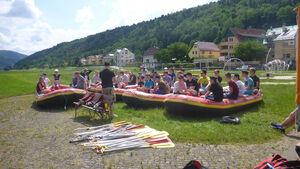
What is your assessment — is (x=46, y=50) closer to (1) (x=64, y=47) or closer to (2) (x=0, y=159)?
(1) (x=64, y=47)

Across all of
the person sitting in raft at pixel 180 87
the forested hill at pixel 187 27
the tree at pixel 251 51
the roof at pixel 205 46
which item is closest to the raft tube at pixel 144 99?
the person sitting in raft at pixel 180 87

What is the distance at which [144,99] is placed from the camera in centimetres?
928

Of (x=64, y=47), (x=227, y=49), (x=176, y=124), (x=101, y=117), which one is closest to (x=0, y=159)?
(x=101, y=117)

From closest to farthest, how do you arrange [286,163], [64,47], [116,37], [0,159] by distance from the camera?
[286,163] → [0,159] → [116,37] → [64,47]

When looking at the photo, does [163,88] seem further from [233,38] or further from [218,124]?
[233,38]

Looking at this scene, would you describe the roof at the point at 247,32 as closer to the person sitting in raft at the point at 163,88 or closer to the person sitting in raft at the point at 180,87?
→ the person sitting in raft at the point at 163,88

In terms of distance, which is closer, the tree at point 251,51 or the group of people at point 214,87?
the group of people at point 214,87

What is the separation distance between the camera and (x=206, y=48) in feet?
235

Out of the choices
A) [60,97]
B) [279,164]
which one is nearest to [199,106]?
[279,164]

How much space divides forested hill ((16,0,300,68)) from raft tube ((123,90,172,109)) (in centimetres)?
8724

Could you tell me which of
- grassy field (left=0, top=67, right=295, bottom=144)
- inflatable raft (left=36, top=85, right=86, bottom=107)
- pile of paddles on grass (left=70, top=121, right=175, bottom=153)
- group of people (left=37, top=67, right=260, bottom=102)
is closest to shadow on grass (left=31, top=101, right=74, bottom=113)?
inflatable raft (left=36, top=85, right=86, bottom=107)

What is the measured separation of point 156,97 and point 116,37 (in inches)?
6020

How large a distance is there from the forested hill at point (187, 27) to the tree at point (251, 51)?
3716 cm

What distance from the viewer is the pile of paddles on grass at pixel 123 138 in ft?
17.1
